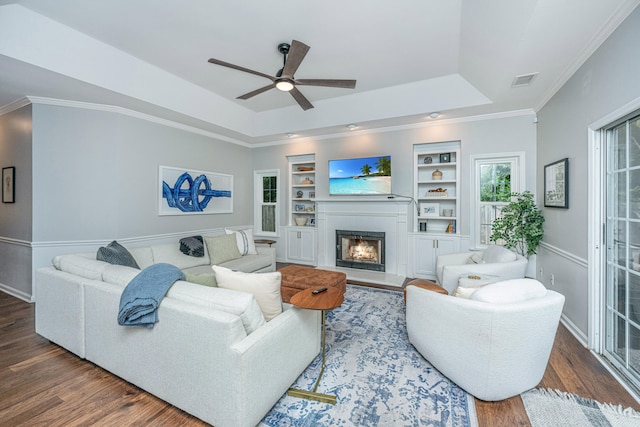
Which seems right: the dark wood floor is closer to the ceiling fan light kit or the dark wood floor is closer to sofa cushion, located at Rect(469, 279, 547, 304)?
sofa cushion, located at Rect(469, 279, 547, 304)

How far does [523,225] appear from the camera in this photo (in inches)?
151

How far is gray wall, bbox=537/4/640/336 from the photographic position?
2.04 metres

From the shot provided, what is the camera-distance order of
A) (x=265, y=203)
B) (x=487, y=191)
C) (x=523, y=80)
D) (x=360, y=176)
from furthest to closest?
1. (x=265, y=203)
2. (x=360, y=176)
3. (x=487, y=191)
4. (x=523, y=80)

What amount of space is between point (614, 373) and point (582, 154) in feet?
6.28

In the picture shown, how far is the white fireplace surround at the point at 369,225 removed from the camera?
490 cm

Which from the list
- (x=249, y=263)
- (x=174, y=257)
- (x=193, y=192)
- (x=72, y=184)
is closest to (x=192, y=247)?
(x=174, y=257)

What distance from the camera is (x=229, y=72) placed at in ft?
12.6

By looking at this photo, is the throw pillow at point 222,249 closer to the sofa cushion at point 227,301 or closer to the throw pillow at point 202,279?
the throw pillow at point 202,279

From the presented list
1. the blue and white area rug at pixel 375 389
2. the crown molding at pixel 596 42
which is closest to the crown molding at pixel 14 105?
the blue and white area rug at pixel 375 389

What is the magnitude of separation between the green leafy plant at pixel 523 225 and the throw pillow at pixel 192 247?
14.2 ft

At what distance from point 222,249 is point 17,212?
2.80 metres

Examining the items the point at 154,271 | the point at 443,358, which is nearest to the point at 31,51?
the point at 154,271

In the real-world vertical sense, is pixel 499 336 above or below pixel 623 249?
below

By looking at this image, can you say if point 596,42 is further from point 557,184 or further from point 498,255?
point 498,255
